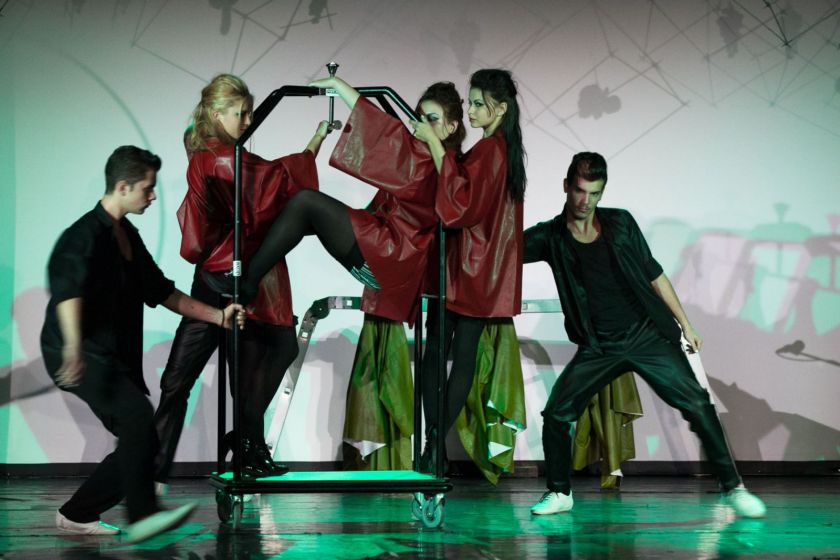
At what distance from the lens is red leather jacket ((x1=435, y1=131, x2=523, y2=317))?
131 inches

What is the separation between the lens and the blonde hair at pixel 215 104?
3447mm

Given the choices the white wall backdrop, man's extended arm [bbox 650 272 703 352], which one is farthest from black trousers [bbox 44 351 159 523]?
the white wall backdrop

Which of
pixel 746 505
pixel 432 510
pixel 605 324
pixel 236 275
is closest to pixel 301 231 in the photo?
pixel 236 275

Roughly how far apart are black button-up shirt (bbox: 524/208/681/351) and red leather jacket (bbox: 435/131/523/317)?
1.17 feet

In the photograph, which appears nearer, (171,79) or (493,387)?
(493,387)

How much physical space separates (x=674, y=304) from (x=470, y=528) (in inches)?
46.7

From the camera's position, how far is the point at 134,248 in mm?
3078

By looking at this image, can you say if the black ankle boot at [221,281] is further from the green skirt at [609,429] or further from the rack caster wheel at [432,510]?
the green skirt at [609,429]

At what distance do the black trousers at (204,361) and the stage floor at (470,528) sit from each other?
0.29 m

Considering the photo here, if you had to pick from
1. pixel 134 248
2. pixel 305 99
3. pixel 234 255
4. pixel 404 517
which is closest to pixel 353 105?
pixel 234 255

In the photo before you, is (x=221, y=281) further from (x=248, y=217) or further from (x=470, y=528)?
(x=470, y=528)

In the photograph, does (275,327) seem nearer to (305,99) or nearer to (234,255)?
(234,255)

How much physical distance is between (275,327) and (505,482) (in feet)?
5.73

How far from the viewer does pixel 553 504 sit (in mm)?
3662
